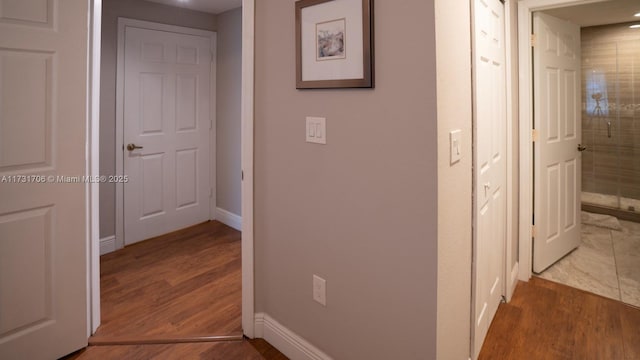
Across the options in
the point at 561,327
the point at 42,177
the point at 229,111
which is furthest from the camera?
the point at 229,111

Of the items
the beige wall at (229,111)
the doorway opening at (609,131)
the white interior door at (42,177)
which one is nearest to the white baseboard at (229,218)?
the beige wall at (229,111)

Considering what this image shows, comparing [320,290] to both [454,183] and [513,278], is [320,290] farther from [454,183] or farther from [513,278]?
[513,278]

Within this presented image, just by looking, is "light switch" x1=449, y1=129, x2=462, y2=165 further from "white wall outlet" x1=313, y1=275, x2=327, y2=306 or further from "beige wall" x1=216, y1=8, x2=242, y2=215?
"beige wall" x1=216, y1=8, x2=242, y2=215

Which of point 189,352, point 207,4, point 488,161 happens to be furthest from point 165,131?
point 488,161

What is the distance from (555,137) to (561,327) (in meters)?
1.45

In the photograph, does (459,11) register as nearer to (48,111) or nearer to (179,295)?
(48,111)

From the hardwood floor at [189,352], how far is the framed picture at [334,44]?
140 cm

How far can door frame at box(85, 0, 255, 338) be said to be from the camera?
A: 196cm

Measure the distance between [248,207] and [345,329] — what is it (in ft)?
2.75

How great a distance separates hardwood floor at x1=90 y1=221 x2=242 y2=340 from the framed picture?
1535 millimetres

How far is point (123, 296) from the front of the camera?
2.59 meters

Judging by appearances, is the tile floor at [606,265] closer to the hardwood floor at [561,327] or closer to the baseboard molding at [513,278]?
the hardwood floor at [561,327]

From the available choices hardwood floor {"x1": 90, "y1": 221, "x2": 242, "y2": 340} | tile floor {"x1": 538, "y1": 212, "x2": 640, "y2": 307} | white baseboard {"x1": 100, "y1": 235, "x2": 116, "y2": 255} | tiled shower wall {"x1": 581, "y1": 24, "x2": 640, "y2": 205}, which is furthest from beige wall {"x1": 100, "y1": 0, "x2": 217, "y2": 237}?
tiled shower wall {"x1": 581, "y1": 24, "x2": 640, "y2": 205}

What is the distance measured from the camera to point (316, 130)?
1.67m
